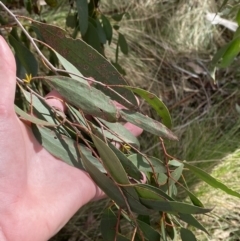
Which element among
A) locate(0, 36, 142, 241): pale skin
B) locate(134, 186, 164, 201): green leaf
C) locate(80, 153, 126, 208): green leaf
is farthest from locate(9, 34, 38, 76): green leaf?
locate(134, 186, 164, 201): green leaf

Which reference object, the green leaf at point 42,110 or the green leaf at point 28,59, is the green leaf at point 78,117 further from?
the green leaf at point 28,59

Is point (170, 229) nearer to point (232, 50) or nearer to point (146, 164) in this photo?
point (146, 164)

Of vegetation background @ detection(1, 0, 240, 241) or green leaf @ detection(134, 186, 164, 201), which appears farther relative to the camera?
vegetation background @ detection(1, 0, 240, 241)

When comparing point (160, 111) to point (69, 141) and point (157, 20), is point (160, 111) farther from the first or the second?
point (157, 20)

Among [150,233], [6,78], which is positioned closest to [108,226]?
[150,233]

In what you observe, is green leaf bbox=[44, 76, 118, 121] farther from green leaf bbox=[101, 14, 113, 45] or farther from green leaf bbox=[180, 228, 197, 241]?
green leaf bbox=[101, 14, 113, 45]

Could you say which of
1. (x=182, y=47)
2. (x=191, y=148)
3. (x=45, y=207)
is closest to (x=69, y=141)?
(x=45, y=207)

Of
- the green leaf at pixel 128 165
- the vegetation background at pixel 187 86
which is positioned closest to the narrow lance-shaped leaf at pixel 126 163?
the green leaf at pixel 128 165

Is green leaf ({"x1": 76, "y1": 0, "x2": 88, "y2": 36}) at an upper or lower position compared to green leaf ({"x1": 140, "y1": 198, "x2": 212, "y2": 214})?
upper
